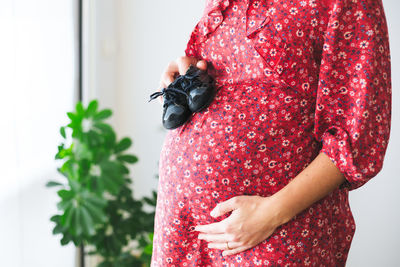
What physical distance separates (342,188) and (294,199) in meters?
0.14

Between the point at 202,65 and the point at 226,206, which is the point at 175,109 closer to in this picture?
the point at 202,65

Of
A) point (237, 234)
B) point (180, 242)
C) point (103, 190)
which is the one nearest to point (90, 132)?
point (103, 190)

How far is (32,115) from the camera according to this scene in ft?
5.23

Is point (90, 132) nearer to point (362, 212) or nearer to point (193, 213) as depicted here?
point (193, 213)

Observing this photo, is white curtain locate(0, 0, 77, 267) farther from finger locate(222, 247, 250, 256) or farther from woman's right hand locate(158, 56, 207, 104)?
finger locate(222, 247, 250, 256)

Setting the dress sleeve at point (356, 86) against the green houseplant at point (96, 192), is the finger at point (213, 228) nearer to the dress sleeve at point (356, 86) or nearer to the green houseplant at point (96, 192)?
the dress sleeve at point (356, 86)

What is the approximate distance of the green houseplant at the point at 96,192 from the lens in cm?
155

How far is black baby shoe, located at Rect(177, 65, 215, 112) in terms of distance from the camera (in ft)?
2.71

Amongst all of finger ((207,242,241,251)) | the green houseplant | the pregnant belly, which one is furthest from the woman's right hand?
the green houseplant

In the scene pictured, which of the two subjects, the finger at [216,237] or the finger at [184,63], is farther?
the finger at [184,63]

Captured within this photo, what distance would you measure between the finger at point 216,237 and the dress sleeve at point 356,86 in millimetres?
266

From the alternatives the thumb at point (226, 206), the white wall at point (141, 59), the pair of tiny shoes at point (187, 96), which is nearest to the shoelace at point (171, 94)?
the pair of tiny shoes at point (187, 96)

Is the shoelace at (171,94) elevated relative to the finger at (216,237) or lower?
elevated

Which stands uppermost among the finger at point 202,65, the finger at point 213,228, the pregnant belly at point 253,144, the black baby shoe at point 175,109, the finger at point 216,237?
the finger at point 202,65
